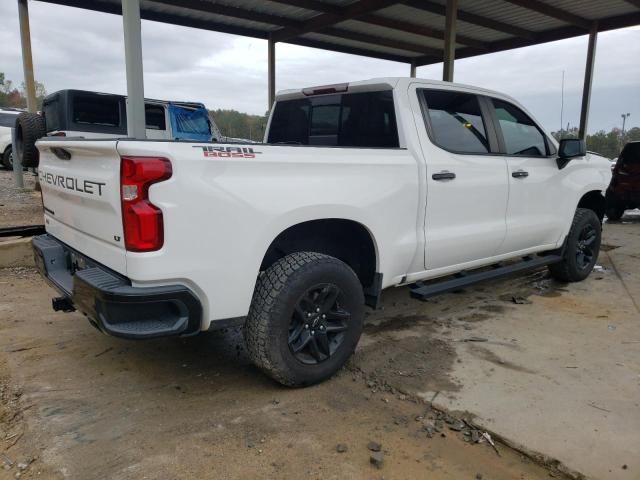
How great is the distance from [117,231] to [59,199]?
1027mm

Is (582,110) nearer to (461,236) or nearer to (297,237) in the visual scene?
(461,236)

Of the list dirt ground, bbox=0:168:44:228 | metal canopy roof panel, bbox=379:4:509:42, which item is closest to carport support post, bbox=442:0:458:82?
metal canopy roof panel, bbox=379:4:509:42

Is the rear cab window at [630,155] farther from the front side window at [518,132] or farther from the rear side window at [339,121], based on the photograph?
the rear side window at [339,121]

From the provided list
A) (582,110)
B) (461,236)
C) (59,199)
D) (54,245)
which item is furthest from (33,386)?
(582,110)

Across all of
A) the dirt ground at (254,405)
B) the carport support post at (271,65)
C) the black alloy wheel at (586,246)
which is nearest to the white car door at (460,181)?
the dirt ground at (254,405)

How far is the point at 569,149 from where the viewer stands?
4652 millimetres

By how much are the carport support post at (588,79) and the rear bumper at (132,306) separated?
11.8 m

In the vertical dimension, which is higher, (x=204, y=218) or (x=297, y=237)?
(x=204, y=218)

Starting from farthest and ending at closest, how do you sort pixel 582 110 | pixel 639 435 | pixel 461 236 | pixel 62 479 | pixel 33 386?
1. pixel 582 110
2. pixel 461 236
3. pixel 33 386
4. pixel 639 435
5. pixel 62 479

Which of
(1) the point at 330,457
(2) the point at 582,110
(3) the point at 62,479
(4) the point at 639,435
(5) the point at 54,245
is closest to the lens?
(3) the point at 62,479

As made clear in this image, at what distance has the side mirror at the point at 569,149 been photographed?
465 centimetres

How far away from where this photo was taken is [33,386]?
3035 mm

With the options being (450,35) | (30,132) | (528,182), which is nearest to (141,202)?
(528,182)

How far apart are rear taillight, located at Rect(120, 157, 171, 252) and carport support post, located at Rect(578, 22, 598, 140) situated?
1182cm
